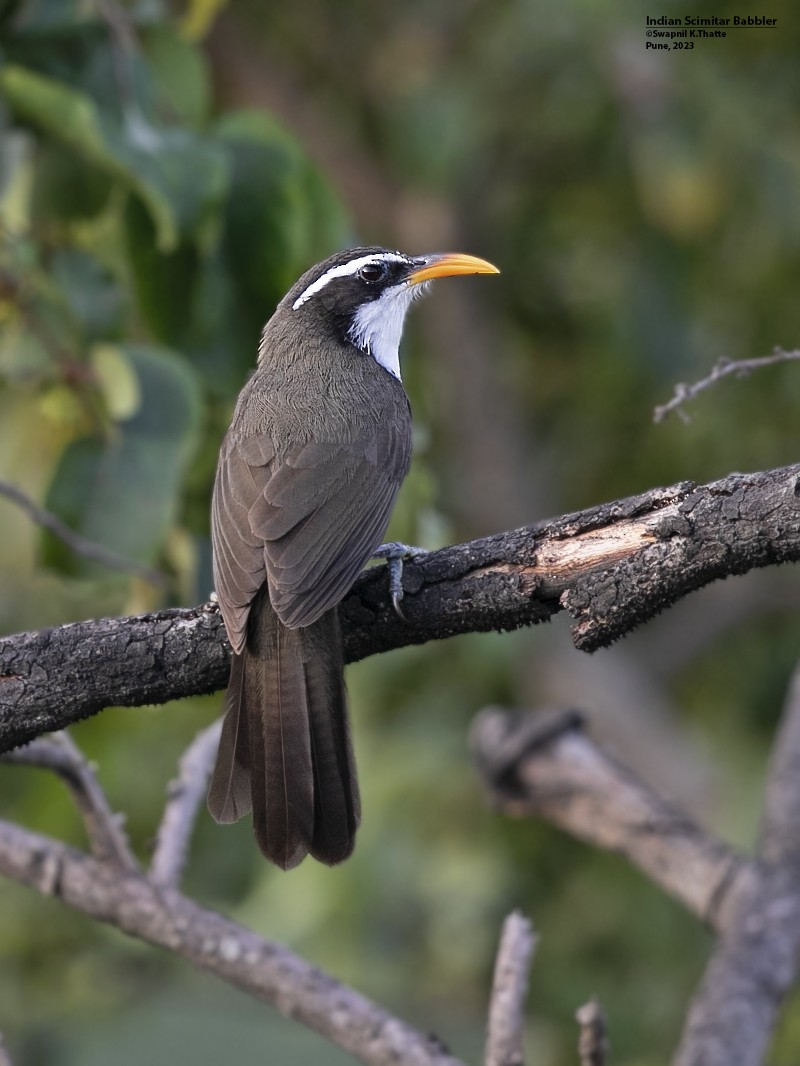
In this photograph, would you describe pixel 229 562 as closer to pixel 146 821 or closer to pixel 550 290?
pixel 146 821

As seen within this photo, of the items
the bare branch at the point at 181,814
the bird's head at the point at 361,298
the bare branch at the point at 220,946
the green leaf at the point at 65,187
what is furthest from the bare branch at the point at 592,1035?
the green leaf at the point at 65,187

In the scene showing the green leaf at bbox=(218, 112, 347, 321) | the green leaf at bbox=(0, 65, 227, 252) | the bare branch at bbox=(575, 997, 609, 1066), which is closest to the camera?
the bare branch at bbox=(575, 997, 609, 1066)

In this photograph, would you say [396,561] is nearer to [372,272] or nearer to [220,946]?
[220,946]

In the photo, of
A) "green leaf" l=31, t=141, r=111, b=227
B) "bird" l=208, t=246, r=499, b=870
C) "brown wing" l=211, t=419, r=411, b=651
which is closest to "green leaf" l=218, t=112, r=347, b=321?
"bird" l=208, t=246, r=499, b=870

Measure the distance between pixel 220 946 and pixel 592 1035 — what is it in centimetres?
97

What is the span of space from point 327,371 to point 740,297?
470 centimetres

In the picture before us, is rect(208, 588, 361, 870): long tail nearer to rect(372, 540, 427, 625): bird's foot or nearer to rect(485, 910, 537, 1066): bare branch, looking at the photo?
rect(372, 540, 427, 625): bird's foot

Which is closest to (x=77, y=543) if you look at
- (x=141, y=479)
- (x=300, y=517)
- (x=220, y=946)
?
(x=141, y=479)

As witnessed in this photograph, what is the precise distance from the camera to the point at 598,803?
5.38 m

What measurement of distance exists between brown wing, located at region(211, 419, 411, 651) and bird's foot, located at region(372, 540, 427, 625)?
0.15 ft

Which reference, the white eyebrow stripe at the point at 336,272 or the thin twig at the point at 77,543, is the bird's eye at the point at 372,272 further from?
the thin twig at the point at 77,543

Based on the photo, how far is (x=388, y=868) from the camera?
6984mm

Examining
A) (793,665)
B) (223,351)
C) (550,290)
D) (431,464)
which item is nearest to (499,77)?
(550,290)

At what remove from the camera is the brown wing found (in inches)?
141
